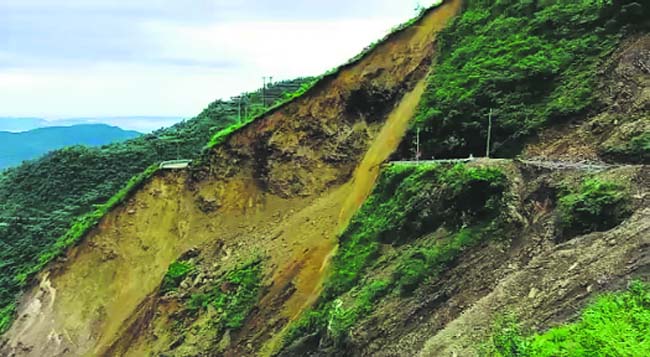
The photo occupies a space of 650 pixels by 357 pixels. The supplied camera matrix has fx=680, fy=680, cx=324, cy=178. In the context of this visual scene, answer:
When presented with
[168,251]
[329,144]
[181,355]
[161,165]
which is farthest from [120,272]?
[329,144]

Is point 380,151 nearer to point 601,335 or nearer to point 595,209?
point 595,209

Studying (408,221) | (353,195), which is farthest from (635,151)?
(353,195)

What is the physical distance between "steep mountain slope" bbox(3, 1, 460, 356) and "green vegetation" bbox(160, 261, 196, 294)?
2.13 feet

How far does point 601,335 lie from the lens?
9359 millimetres

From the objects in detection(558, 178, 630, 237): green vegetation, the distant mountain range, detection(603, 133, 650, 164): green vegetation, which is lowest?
the distant mountain range

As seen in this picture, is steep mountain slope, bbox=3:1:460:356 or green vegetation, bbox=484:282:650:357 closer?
green vegetation, bbox=484:282:650:357

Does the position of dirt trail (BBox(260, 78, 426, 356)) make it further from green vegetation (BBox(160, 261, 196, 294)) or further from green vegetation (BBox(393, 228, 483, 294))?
green vegetation (BBox(160, 261, 196, 294))

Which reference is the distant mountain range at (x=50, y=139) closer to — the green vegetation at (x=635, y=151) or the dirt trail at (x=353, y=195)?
the dirt trail at (x=353, y=195)

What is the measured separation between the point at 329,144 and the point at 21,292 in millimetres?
17884

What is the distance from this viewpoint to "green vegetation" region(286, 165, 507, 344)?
15906 millimetres

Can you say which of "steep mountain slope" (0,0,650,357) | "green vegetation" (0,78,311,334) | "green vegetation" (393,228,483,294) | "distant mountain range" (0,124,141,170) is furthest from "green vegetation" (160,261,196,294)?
"distant mountain range" (0,124,141,170)

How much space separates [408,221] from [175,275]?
42.6 ft

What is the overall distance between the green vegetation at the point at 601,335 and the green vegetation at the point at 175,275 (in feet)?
62.7

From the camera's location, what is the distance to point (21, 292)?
112 ft
